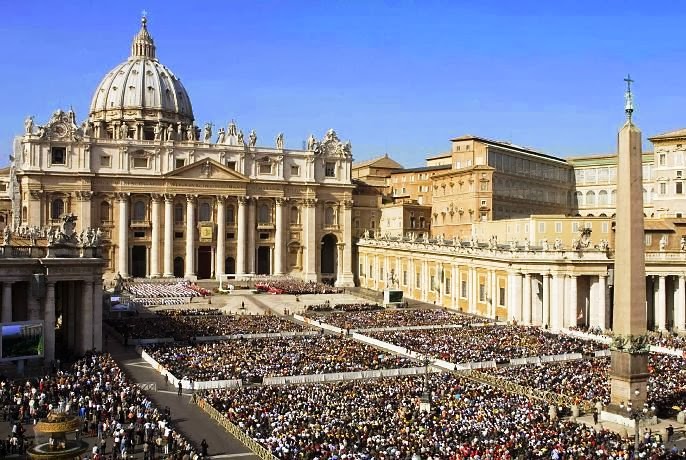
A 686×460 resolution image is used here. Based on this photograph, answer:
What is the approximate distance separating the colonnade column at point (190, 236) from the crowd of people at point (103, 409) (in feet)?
179

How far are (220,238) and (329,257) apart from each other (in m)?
14.7

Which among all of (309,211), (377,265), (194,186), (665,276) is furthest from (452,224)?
(665,276)

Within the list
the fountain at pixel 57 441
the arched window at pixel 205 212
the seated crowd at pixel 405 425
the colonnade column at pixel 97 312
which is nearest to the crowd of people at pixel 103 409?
the seated crowd at pixel 405 425

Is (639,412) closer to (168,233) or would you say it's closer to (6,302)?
(6,302)

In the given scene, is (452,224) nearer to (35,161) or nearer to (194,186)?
(194,186)

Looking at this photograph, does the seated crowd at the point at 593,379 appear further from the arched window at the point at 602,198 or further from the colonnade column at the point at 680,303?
the arched window at the point at 602,198

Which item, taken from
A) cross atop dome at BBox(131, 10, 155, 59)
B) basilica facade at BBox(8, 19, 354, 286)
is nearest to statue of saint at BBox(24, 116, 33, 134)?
basilica facade at BBox(8, 19, 354, 286)

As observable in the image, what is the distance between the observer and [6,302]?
34.0 meters

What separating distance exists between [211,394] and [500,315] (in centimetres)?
3067

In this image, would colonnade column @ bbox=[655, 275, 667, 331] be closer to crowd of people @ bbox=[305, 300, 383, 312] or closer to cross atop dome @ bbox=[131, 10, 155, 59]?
crowd of people @ bbox=[305, 300, 383, 312]

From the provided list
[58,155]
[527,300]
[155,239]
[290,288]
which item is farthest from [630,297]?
[58,155]

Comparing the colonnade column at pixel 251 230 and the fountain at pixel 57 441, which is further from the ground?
the colonnade column at pixel 251 230

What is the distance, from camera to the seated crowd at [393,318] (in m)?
50.3

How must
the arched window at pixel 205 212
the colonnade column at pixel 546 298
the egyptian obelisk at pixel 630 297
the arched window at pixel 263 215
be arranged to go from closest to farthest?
the egyptian obelisk at pixel 630 297 < the colonnade column at pixel 546 298 < the arched window at pixel 205 212 < the arched window at pixel 263 215
